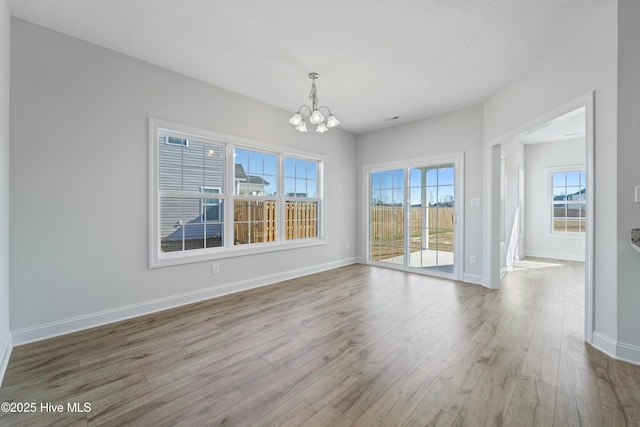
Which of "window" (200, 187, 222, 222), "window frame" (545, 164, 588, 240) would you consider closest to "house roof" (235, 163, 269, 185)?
"window" (200, 187, 222, 222)

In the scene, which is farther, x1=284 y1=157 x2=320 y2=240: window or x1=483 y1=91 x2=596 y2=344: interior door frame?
x1=284 y1=157 x2=320 y2=240: window

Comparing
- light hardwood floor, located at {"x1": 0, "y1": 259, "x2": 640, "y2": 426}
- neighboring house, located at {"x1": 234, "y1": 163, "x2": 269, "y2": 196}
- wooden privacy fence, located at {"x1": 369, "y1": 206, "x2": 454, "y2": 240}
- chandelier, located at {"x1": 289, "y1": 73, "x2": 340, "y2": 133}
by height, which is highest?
chandelier, located at {"x1": 289, "y1": 73, "x2": 340, "y2": 133}

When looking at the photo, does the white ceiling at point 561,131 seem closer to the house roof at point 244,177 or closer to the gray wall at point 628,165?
the gray wall at point 628,165

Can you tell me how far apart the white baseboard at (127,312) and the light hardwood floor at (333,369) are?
0.11 metres

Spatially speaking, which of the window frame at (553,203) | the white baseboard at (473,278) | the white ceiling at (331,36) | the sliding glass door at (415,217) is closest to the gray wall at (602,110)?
the white ceiling at (331,36)

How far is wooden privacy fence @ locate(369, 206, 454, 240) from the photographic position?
16.0 feet

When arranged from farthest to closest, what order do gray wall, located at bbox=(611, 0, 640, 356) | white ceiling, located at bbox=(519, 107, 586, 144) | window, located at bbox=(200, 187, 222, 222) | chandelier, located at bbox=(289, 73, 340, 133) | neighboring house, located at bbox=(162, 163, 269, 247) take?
1. white ceiling, located at bbox=(519, 107, 586, 144)
2. window, located at bbox=(200, 187, 222, 222)
3. neighboring house, located at bbox=(162, 163, 269, 247)
4. chandelier, located at bbox=(289, 73, 340, 133)
5. gray wall, located at bbox=(611, 0, 640, 356)

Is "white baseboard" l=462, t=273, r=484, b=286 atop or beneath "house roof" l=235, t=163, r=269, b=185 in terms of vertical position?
beneath

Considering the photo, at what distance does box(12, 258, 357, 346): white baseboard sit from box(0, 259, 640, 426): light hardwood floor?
113mm

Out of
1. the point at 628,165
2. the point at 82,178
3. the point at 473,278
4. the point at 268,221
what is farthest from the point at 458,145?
the point at 82,178

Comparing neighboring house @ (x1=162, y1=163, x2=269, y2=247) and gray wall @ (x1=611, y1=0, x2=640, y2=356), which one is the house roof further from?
gray wall @ (x1=611, y1=0, x2=640, y2=356)

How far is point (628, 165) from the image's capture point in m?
2.12

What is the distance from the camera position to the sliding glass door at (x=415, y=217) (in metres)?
4.79

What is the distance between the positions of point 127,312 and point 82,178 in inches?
58.2
